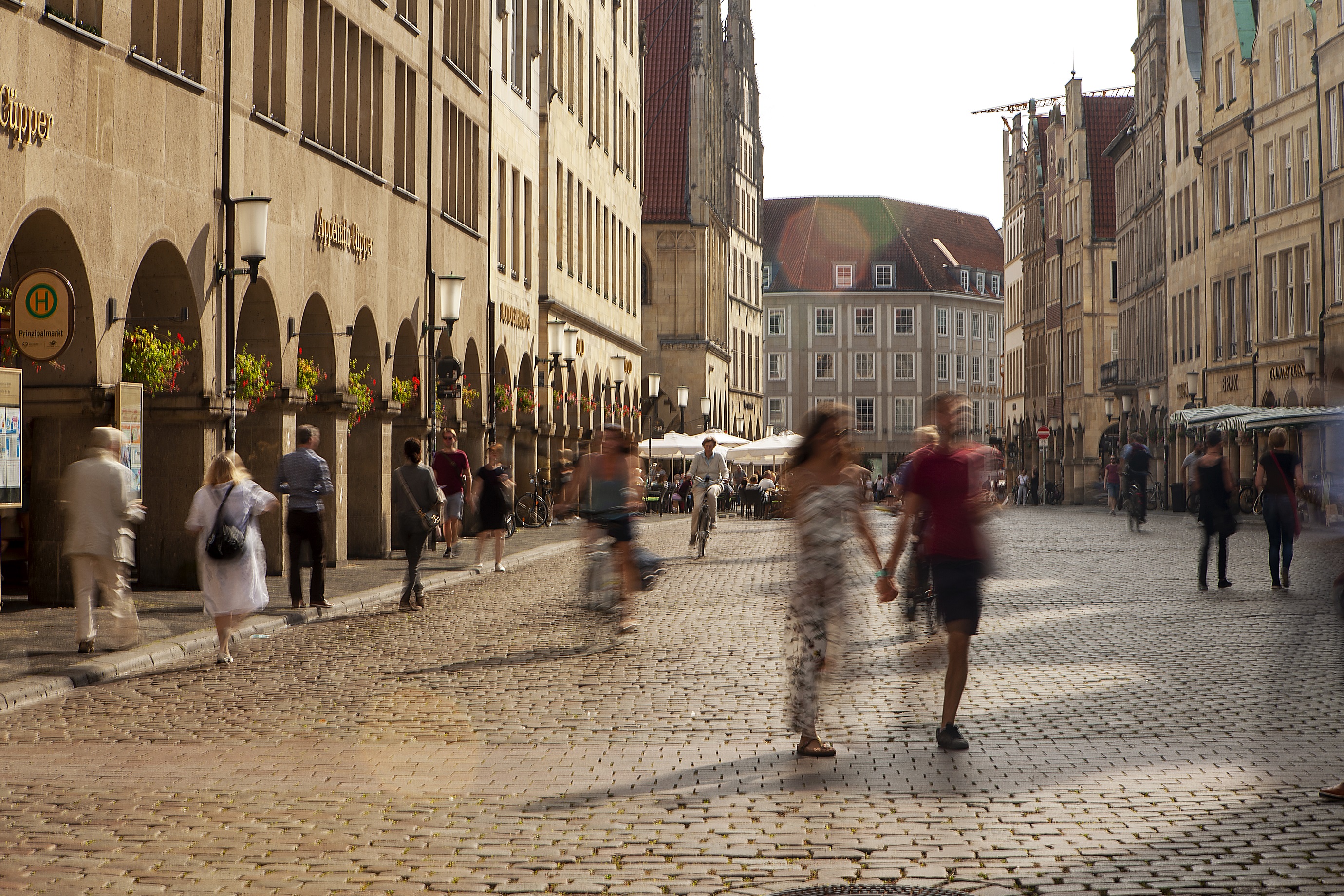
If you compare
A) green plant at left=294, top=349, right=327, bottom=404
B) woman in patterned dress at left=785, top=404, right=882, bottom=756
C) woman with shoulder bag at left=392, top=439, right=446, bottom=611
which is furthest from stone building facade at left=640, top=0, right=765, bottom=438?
woman in patterned dress at left=785, top=404, right=882, bottom=756

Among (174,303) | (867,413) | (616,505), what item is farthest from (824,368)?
(616,505)

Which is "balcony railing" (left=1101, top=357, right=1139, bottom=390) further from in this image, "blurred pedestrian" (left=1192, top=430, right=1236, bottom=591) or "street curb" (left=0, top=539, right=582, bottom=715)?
"street curb" (left=0, top=539, right=582, bottom=715)

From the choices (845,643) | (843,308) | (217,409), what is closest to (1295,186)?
(217,409)

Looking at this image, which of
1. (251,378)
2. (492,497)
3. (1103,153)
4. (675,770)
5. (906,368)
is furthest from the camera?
(906,368)

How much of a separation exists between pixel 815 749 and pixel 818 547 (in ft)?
3.43

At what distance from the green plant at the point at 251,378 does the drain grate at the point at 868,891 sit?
624 inches

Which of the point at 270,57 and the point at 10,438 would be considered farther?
the point at 270,57

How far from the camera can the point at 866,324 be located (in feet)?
400

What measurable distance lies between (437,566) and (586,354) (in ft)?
87.8

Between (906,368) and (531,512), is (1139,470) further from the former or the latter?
(906,368)

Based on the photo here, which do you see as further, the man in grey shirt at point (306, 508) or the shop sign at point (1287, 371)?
the shop sign at point (1287, 371)

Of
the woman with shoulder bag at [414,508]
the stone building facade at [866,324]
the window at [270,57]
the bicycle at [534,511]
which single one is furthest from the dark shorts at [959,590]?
the stone building facade at [866,324]

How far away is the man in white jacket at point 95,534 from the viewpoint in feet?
42.4

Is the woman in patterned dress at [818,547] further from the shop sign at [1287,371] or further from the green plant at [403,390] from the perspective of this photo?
the shop sign at [1287,371]
